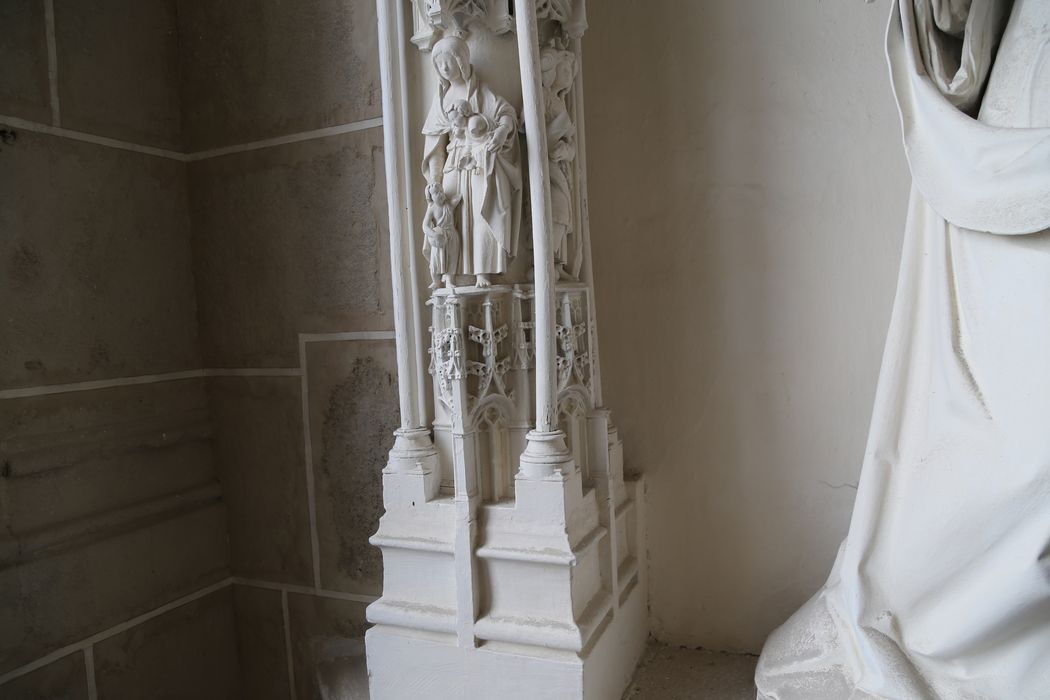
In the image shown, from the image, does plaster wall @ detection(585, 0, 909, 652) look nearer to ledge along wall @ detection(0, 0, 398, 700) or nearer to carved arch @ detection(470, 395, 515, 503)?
carved arch @ detection(470, 395, 515, 503)

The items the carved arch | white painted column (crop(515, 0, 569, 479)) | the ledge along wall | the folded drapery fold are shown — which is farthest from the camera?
the ledge along wall

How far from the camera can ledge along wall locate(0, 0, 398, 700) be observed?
1.57m

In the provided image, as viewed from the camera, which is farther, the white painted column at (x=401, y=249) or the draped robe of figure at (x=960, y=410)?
the white painted column at (x=401, y=249)

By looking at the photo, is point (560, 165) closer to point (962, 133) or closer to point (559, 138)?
point (559, 138)

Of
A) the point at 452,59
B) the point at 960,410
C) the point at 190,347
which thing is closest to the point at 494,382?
the point at 452,59

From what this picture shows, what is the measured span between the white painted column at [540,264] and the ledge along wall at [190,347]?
0.56 meters

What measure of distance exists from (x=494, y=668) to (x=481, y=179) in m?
0.93

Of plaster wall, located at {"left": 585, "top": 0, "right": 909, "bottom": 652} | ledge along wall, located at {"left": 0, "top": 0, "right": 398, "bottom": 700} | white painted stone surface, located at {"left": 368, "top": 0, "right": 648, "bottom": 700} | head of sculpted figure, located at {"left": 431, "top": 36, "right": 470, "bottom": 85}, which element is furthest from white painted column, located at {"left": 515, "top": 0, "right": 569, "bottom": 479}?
ledge along wall, located at {"left": 0, "top": 0, "right": 398, "bottom": 700}

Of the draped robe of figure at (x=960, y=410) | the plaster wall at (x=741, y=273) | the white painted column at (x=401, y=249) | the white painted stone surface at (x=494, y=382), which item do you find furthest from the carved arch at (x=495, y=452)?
the draped robe of figure at (x=960, y=410)

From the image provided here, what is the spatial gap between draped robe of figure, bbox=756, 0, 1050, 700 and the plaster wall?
25 centimetres

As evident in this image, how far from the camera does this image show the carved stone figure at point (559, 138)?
1.33 m

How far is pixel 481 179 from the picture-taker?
1.28 meters

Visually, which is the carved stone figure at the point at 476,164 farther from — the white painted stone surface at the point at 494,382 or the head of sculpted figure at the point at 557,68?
the head of sculpted figure at the point at 557,68

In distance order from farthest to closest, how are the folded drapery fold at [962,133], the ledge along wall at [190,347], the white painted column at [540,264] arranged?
1. the ledge along wall at [190,347]
2. the white painted column at [540,264]
3. the folded drapery fold at [962,133]
